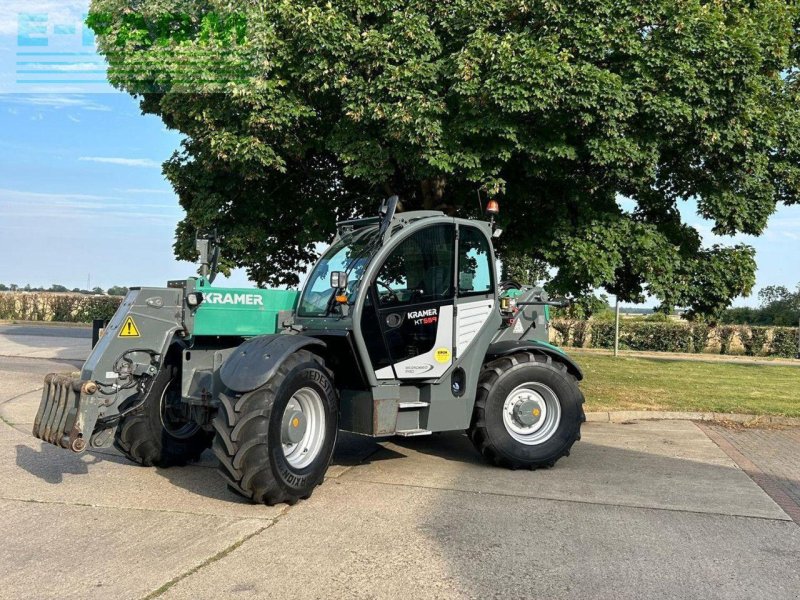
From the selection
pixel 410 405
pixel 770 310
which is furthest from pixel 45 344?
pixel 770 310

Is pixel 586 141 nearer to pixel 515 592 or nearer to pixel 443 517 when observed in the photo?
pixel 443 517

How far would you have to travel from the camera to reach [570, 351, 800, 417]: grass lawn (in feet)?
37.8

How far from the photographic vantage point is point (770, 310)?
4075 centimetres

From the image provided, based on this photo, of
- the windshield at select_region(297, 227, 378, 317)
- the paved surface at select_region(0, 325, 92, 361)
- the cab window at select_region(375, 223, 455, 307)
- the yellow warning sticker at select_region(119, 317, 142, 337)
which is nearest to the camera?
the yellow warning sticker at select_region(119, 317, 142, 337)

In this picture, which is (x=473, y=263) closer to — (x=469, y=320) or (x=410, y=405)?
(x=469, y=320)

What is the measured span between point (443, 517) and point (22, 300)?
40.3m

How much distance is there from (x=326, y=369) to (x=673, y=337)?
→ 87.8 feet

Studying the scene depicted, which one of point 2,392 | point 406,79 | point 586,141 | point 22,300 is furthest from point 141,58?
point 22,300

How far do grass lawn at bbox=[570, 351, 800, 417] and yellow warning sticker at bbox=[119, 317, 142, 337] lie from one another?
23.4 feet

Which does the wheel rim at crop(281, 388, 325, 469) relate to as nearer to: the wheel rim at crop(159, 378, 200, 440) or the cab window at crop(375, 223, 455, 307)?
the cab window at crop(375, 223, 455, 307)

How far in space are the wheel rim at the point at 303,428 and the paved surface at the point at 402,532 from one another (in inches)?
15.0

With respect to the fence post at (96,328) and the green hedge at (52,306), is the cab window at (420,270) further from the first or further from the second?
the green hedge at (52,306)

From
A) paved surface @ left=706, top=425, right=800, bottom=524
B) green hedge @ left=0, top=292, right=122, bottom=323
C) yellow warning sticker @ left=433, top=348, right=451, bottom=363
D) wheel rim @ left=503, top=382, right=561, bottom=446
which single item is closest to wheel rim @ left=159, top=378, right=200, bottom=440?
yellow warning sticker @ left=433, top=348, right=451, bottom=363

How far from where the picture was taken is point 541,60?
30.8 ft
